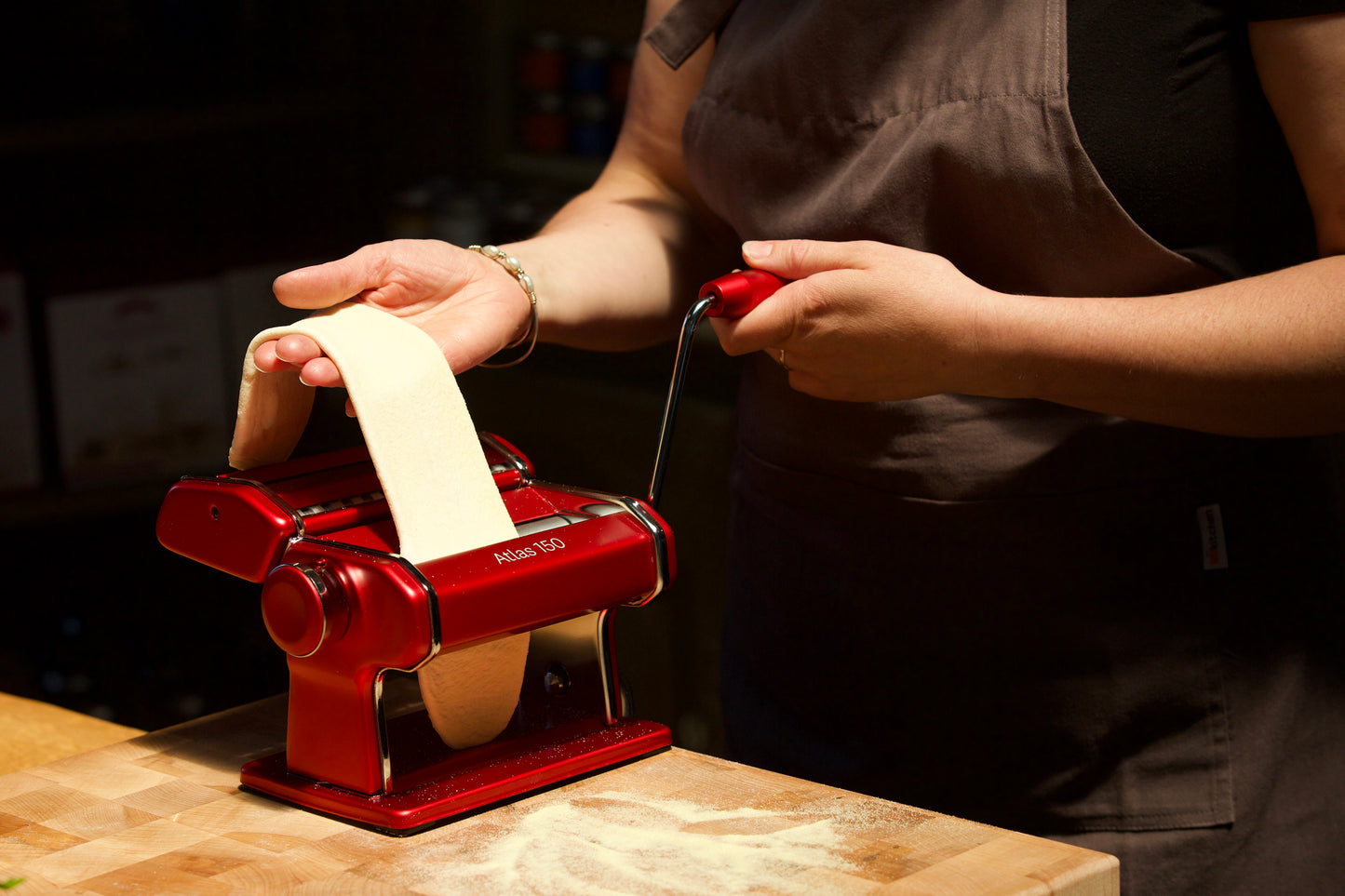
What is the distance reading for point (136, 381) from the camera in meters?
1.95

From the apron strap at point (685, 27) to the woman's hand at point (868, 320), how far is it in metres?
0.26

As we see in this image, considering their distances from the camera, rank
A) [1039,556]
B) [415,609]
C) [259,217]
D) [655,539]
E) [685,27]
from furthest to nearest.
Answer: [259,217] < [685,27] < [1039,556] < [655,539] < [415,609]

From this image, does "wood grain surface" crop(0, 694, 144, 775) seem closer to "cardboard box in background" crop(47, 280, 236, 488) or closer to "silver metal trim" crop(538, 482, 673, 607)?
"silver metal trim" crop(538, 482, 673, 607)

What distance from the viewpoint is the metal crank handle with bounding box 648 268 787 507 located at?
2.84 feet

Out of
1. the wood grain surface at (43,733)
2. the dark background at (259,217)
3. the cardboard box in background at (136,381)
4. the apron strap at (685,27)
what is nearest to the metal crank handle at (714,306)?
the apron strap at (685,27)

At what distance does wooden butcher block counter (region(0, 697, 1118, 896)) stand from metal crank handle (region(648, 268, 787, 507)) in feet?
0.66

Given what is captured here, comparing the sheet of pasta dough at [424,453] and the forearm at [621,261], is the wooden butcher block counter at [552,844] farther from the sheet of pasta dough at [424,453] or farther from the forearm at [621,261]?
the forearm at [621,261]

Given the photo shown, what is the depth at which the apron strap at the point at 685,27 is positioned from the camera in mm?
1057

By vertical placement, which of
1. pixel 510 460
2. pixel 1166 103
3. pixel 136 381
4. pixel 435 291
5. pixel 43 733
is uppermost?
pixel 1166 103

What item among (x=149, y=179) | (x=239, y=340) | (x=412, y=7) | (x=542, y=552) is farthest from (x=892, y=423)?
(x=412, y=7)

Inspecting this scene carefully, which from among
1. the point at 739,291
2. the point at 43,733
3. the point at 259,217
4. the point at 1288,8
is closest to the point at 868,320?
the point at 739,291

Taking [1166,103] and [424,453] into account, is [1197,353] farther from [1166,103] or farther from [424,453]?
[424,453]

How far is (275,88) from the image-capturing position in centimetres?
229

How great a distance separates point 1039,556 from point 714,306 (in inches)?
11.1
